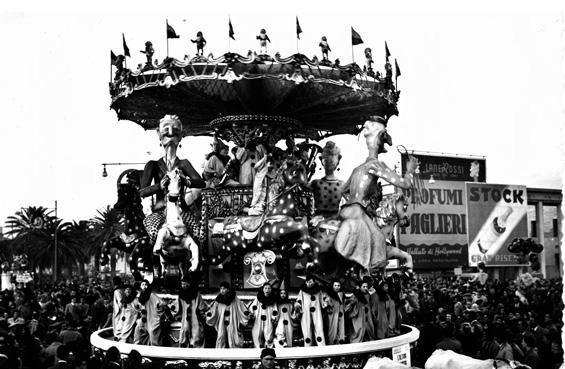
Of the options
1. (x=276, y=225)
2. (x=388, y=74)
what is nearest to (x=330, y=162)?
(x=388, y=74)

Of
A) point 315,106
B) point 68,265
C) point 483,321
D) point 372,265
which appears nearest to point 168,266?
point 372,265

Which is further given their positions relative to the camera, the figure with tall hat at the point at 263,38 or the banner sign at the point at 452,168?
the banner sign at the point at 452,168

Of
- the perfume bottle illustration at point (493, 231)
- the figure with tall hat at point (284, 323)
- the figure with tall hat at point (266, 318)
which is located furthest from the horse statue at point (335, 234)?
the perfume bottle illustration at point (493, 231)

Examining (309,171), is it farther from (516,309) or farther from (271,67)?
(516,309)

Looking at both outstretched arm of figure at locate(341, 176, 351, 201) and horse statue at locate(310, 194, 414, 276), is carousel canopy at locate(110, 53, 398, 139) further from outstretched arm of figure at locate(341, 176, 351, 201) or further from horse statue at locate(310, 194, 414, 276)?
horse statue at locate(310, 194, 414, 276)

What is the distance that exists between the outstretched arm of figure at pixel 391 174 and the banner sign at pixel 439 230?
35285mm

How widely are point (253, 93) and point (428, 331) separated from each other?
602 cm

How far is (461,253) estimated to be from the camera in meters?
49.3

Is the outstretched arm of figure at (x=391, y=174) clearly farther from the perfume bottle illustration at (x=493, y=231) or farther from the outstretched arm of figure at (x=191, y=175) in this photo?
the perfume bottle illustration at (x=493, y=231)

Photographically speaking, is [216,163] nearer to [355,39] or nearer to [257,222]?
[257,222]

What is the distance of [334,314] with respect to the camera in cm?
1066

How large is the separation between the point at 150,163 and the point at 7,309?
20.9ft

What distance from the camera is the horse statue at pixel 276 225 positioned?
12428 millimetres

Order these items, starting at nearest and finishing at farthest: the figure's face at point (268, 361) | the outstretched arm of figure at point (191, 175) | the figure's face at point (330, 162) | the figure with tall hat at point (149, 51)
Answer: the figure's face at point (268, 361) → the outstretched arm of figure at point (191, 175) → the figure with tall hat at point (149, 51) → the figure's face at point (330, 162)
